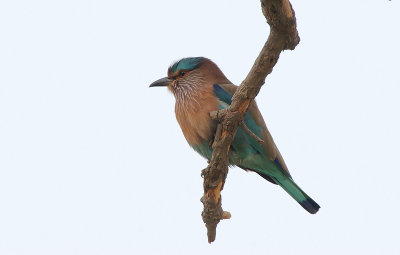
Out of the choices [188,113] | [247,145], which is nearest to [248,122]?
[247,145]

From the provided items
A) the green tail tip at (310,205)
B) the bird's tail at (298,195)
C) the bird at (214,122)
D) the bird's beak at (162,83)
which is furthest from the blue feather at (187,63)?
the green tail tip at (310,205)

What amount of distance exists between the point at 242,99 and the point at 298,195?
186 centimetres

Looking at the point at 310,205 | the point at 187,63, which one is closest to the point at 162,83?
the point at 187,63

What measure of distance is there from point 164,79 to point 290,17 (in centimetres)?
228

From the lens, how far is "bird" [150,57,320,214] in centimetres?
470

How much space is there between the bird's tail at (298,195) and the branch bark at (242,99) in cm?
99

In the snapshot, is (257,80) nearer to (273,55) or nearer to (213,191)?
(273,55)

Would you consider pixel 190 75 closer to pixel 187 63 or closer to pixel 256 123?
pixel 187 63

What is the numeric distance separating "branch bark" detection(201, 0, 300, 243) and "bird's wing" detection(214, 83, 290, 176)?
79cm

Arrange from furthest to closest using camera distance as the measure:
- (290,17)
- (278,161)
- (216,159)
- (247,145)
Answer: (278,161), (247,145), (216,159), (290,17)

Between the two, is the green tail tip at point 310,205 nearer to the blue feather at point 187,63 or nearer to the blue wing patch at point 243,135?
the blue wing patch at point 243,135

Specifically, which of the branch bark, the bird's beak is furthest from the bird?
the branch bark

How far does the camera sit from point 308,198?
5246 millimetres

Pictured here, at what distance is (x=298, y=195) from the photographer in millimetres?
5230
